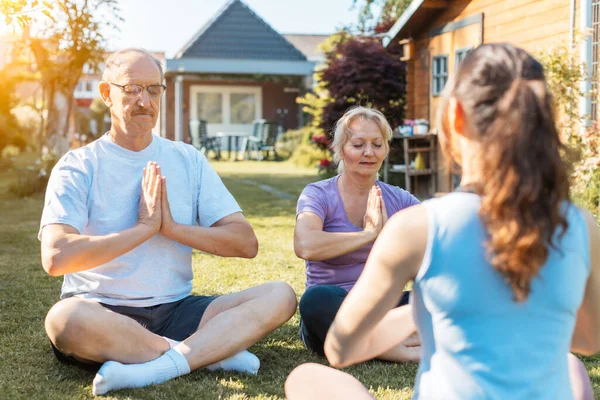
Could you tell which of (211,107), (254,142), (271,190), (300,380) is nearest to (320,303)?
(300,380)

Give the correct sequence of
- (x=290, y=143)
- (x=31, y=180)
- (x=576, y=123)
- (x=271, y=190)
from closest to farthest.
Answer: (x=576, y=123), (x=31, y=180), (x=271, y=190), (x=290, y=143)

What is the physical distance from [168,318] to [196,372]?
283 mm

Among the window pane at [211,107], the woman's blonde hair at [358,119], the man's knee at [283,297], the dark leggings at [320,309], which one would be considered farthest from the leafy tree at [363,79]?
the window pane at [211,107]

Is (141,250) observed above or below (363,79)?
below

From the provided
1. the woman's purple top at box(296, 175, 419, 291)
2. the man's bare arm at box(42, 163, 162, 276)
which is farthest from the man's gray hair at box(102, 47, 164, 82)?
the woman's purple top at box(296, 175, 419, 291)

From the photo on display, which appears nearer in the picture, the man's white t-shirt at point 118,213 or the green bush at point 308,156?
the man's white t-shirt at point 118,213

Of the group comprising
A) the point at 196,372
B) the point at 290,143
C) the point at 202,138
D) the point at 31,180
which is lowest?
the point at 196,372

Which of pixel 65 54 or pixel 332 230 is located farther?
pixel 65 54

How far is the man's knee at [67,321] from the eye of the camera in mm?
3059

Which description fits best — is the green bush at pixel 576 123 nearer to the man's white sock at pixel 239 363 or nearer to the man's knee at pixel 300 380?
the man's white sock at pixel 239 363

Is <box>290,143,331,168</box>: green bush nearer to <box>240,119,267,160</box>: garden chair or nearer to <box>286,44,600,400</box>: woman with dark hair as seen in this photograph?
<box>240,119,267,160</box>: garden chair

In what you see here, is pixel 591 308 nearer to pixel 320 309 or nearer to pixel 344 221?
pixel 320 309

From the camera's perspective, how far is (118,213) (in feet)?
10.8

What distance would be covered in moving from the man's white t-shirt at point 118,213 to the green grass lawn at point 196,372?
0.38 m
